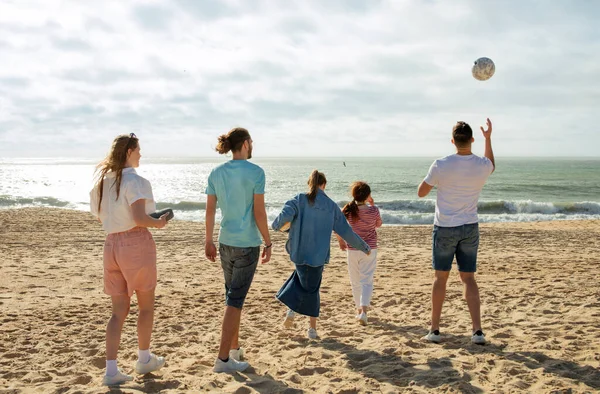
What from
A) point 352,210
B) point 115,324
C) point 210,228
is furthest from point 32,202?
point 210,228

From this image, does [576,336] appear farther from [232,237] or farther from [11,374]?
[11,374]

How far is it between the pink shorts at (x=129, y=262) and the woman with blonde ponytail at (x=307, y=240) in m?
1.16

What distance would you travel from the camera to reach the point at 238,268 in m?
3.78

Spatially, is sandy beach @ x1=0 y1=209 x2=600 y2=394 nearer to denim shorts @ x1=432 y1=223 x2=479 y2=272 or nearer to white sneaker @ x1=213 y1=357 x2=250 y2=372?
white sneaker @ x1=213 y1=357 x2=250 y2=372

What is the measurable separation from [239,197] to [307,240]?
2.88 feet

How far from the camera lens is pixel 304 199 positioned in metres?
4.37

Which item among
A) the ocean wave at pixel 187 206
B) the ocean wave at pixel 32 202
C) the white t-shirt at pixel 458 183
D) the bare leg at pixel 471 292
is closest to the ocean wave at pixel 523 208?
the ocean wave at pixel 187 206

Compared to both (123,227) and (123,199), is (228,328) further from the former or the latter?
(123,199)

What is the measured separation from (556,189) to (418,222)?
26.4m

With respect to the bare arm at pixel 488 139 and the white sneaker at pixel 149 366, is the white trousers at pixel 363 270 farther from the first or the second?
the white sneaker at pixel 149 366

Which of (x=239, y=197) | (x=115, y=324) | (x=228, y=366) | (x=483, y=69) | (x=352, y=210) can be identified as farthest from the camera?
(x=483, y=69)

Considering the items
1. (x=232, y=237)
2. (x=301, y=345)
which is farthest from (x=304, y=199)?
(x=301, y=345)

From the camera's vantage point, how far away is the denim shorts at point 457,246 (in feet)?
14.1

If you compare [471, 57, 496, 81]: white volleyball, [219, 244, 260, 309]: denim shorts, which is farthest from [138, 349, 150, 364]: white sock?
[471, 57, 496, 81]: white volleyball
